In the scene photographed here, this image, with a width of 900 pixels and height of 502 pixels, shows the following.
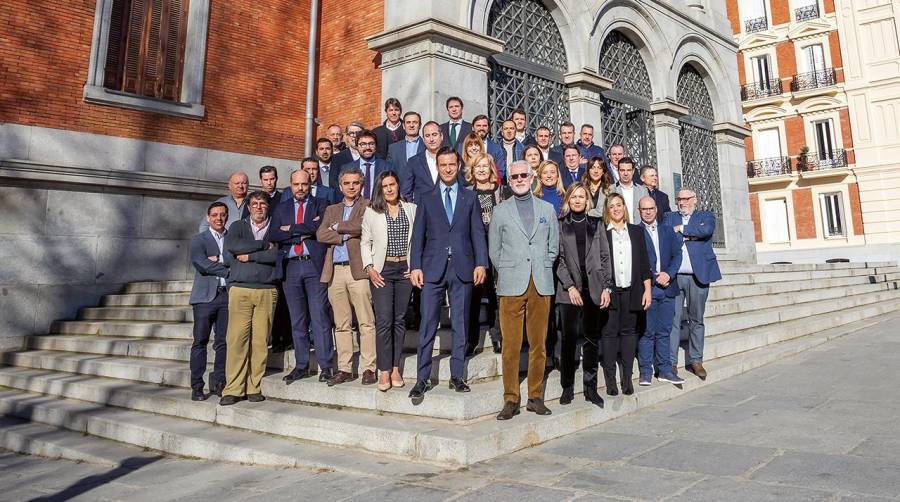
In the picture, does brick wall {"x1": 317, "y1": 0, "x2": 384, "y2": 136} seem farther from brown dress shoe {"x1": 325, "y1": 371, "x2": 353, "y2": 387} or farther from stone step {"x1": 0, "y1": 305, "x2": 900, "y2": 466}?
stone step {"x1": 0, "y1": 305, "x2": 900, "y2": 466}

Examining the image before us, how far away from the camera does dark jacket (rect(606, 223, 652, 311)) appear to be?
5.29 meters

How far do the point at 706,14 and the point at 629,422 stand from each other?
16.6 meters

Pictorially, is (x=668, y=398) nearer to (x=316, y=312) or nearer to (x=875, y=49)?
(x=316, y=312)

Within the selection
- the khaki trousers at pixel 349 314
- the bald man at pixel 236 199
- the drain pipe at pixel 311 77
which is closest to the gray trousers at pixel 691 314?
the khaki trousers at pixel 349 314

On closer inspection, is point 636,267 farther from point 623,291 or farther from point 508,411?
point 508,411

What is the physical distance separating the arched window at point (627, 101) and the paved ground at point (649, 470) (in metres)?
9.70

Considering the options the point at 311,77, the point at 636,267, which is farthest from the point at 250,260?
the point at 311,77

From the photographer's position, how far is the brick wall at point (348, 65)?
10727mm

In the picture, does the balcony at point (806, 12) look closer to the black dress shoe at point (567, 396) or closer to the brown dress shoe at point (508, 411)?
the black dress shoe at point (567, 396)

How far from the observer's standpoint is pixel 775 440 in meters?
4.11

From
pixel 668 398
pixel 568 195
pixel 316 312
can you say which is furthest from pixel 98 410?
Result: pixel 668 398

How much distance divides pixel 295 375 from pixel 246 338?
1.86 ft

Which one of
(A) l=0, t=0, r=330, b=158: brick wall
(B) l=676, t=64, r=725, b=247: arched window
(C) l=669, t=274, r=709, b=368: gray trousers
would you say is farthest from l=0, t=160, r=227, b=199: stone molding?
(B) l=676, t=64, r=725, b=247: arched window

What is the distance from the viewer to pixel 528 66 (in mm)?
11594
